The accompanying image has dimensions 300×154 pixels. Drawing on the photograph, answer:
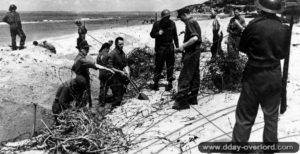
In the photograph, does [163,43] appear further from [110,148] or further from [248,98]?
[248,98]

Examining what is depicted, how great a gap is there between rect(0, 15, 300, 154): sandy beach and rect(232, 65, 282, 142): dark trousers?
85cm

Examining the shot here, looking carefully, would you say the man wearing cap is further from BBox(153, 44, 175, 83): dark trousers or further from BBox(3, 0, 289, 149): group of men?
BBox(153, 44, 175, 83): dark trousers

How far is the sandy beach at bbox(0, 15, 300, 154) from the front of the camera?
193 inches

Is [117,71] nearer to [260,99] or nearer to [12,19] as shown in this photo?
[260,99]

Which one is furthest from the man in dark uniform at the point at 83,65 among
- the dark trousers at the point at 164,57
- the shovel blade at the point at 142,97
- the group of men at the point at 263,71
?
the group of men at the point at 263,71

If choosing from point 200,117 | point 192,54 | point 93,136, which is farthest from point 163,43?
point 93,136

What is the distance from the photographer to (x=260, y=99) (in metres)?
3.80

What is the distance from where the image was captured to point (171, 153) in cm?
459

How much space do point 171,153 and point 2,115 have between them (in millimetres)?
5145

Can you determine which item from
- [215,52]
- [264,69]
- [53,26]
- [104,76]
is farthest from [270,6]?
[53,26]

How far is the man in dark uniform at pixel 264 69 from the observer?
3.73 meters

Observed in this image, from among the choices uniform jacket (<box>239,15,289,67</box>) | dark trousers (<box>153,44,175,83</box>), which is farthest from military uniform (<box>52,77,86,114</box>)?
uniform jacket (<box>239,15,289,67</box>)

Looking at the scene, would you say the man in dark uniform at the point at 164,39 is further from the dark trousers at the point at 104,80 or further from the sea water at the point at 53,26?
the sea water at the point at 53,26

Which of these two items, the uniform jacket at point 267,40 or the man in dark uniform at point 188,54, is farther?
the man in dark uniform at point 188,54
